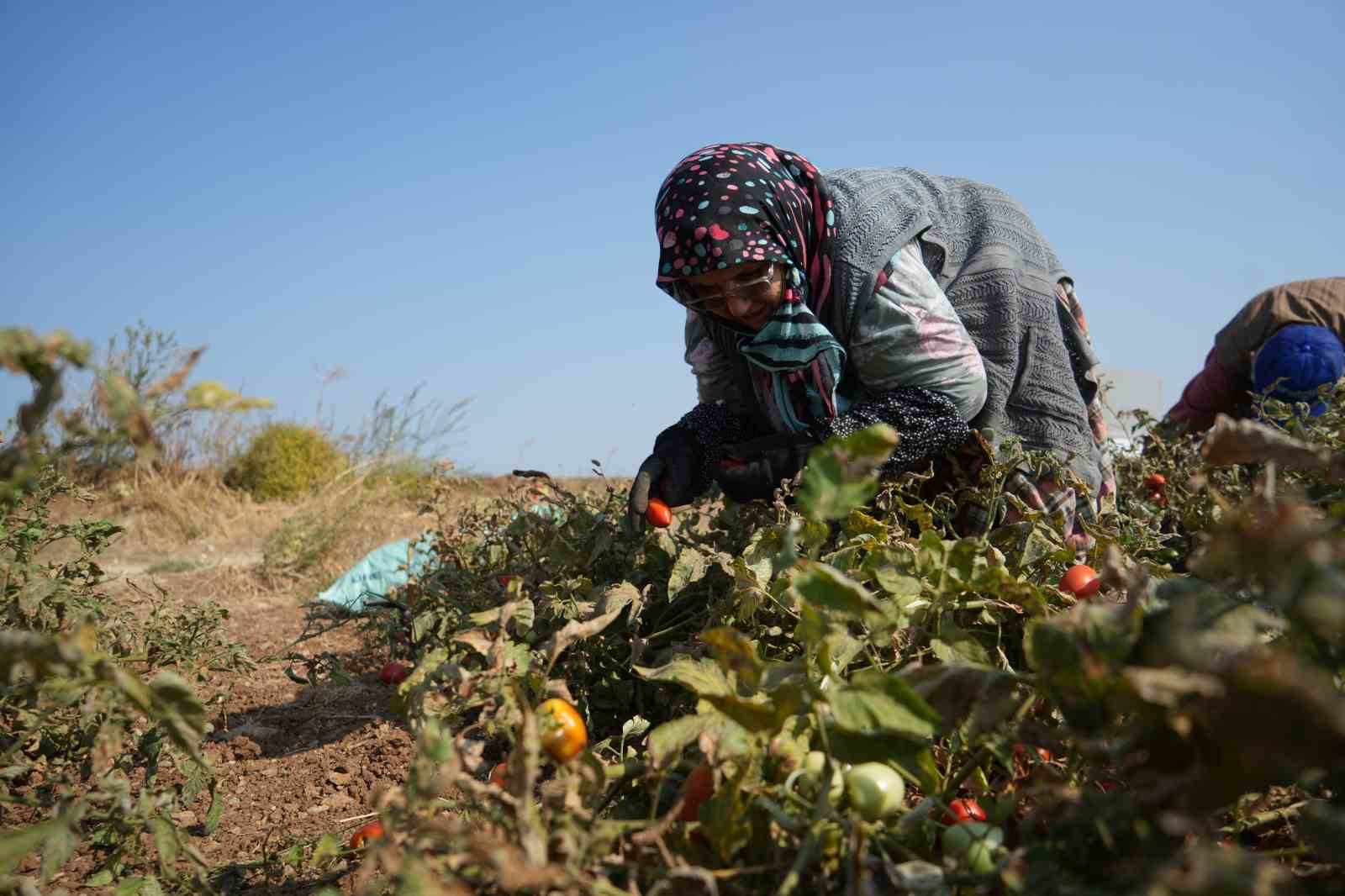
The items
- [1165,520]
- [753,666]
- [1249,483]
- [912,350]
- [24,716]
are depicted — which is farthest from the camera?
[1165,520]

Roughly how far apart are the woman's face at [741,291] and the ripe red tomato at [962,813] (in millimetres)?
1345

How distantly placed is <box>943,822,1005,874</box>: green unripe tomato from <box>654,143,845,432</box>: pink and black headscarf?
142cm

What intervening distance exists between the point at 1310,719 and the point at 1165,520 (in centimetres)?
286

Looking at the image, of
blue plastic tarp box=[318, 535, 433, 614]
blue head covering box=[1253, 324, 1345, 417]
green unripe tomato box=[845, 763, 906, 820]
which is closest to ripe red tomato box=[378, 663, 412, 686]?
blue plastic tarp box=[318, 535, 433, 614]

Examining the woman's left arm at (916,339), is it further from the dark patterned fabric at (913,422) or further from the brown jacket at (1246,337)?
the brown jacket at (1246,337)

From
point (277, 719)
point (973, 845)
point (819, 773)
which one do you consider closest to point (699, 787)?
point (819, 773)

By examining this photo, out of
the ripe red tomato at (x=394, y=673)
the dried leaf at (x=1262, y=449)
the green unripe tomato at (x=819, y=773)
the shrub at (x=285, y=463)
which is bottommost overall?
the shrub at (x=285, y=463)

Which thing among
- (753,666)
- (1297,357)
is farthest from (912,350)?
(1297,357)

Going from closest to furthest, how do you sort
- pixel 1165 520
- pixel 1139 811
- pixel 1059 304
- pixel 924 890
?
1. pixel 1139 811
2. pixel 924 890
3. pixel 1059 304
4. pixel 1165 520

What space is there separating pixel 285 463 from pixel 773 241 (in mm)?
5667

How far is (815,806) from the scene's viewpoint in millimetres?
913

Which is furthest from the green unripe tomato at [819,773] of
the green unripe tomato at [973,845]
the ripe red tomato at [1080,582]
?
the ripe red tomato at [1080,582]

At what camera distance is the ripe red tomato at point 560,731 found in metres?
1.04

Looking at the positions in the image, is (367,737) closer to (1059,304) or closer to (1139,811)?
(1139,811)
